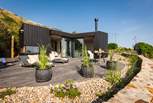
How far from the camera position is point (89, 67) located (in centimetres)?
934

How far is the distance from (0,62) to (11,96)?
7.33 metres

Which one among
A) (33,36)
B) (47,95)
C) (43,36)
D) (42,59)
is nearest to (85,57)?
(42,59)

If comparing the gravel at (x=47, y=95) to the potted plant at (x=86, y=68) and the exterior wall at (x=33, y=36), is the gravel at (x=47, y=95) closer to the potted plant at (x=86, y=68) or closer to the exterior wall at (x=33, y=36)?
the potted plant at (x=86, y=68)

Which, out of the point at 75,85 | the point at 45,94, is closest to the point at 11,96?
the point at 45,94

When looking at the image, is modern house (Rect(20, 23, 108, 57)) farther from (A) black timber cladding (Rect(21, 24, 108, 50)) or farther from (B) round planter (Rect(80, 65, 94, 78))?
→ (B) round planter (Rect(80, 65, 94, 78))

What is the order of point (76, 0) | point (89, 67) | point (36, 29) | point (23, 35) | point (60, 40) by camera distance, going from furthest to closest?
point (76, 0)
point (60, 40)
point (36, 29)
point (23, 35)
point (89, 67)

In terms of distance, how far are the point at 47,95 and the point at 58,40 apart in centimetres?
1621

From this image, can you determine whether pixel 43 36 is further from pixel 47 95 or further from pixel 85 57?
pixel 47 95

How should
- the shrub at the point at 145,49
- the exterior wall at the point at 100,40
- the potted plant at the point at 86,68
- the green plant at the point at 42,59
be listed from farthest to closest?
the shrub at the point at 145,49, the exterior wall at the point at 100,40, the potted plant at the point at 86,68, the green plant at the point at 42,59

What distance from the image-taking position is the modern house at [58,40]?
16661mm

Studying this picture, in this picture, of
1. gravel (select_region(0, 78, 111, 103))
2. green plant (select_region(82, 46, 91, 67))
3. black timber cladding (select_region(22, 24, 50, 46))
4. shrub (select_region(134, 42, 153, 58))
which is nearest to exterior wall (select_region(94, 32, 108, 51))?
black timber cladding (select_region(22, 24, 50, 46))

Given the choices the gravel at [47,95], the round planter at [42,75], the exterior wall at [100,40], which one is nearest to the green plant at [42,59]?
the round planter at [42,75]

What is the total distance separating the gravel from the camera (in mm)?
6216

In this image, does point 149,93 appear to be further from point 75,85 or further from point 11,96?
point 11,96
